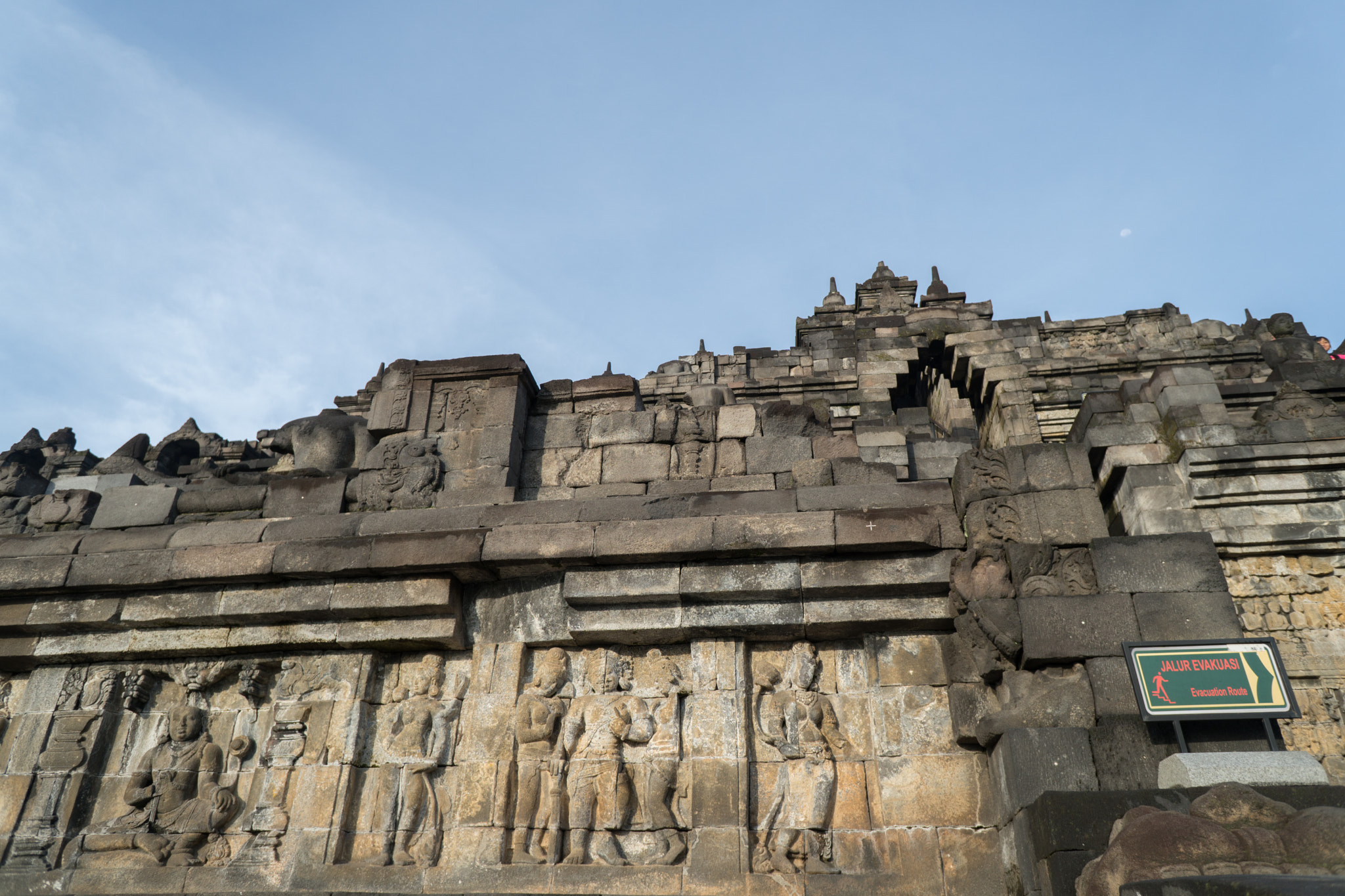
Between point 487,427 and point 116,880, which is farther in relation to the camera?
point 487,427

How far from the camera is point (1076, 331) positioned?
1730 centimetres

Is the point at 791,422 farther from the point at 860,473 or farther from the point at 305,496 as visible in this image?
the point at 305,496

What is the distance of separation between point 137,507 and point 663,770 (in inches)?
227

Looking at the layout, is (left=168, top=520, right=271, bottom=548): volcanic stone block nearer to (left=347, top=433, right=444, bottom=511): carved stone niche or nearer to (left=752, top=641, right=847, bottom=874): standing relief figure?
(left=347, top=433, right=444, bottom=511): carved stone niche

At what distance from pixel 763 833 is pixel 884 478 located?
2.94 metres

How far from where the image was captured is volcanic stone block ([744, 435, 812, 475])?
25.9ft

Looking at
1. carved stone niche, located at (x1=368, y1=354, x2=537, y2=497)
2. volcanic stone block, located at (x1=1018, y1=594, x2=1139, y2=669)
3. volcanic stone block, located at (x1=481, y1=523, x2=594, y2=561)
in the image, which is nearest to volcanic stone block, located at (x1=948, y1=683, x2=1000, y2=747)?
volcanic stone block, located at (x1=1018, y1=594, x2=1139, y2=669)

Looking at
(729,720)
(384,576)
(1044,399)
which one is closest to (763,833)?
(729,720)

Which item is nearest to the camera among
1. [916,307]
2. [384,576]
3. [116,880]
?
[116,880]

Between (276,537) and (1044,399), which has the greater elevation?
(1044,399)

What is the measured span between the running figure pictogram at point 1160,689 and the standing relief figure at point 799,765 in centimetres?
224

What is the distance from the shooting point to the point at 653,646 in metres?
7.53

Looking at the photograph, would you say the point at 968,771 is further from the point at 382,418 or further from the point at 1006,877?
the point at 382,418

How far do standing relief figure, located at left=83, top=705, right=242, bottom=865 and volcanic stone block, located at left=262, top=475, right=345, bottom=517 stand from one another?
6.17ft
